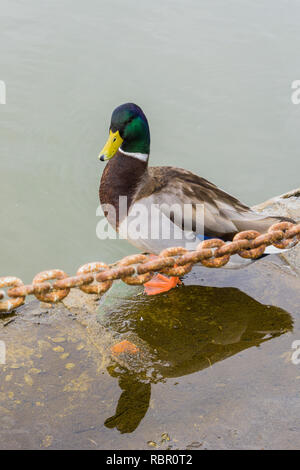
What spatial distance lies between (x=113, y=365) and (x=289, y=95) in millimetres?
5245

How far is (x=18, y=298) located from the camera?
1845 millimetres

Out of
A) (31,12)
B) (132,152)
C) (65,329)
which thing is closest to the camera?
(65,329)

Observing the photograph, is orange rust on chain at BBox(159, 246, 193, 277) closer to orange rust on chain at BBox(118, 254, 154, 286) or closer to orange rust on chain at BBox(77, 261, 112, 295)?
orange rust on chain at BBox(118, 254, 154, 286)

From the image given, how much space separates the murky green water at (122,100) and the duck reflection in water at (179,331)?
147cm

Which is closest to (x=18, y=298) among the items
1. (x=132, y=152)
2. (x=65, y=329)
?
(x=65, y=329)

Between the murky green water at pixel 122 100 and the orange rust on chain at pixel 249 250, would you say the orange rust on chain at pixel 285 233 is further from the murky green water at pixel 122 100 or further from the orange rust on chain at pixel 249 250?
the murky green water at pixel 122 100

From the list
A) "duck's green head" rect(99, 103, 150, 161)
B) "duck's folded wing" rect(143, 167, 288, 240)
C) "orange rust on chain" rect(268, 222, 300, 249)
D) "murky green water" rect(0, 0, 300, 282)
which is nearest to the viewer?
"orange rust on chain" rect(268, 222, 300, 249)

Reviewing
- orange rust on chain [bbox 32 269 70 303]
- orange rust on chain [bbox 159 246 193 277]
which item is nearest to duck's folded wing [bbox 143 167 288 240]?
orange rust on chain [bbox 159 246 193 277]

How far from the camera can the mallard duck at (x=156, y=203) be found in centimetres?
285

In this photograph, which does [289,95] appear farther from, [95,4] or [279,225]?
[279,225]

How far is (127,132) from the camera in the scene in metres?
3.22

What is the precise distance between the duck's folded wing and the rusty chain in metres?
0.53

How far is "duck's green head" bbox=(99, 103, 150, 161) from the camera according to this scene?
3156 mm

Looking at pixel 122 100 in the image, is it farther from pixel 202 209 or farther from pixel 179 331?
pixel 179 331
